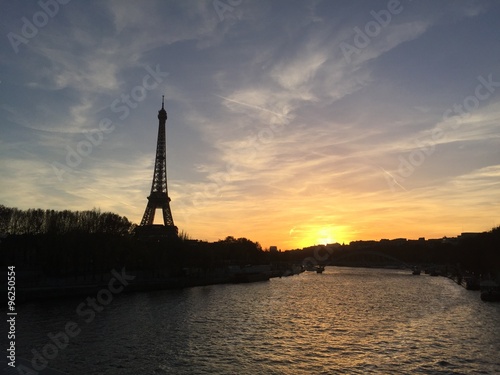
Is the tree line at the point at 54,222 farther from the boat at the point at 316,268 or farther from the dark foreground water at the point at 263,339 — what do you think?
the boat at the point at 316,268

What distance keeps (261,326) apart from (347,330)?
269 inches

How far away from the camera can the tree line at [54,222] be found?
66.9 meters

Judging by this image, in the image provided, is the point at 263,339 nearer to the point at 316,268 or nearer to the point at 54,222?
the point at 54,222

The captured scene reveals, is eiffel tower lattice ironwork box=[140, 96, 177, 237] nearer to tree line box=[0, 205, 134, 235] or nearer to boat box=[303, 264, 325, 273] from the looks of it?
tree line box=[0, 205, 134, 235]

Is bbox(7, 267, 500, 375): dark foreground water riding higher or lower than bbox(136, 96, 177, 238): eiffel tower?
lower

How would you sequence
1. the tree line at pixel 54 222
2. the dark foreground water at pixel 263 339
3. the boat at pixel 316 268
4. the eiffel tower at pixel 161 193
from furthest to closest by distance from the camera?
the boat at pixel 316 268 → the eiffel tower at pixel 161 193 → the tree line at pixel 54 222 → the dark foreground water at pixel 263 339

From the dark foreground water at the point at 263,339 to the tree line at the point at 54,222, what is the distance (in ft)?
70.7

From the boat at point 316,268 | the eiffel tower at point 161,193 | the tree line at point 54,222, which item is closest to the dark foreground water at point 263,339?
the tree line at point 54,222

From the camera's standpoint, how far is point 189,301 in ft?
184

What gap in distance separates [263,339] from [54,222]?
47.0m

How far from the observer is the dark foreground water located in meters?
24.5

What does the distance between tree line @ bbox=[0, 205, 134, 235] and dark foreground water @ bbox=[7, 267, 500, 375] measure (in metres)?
21.5

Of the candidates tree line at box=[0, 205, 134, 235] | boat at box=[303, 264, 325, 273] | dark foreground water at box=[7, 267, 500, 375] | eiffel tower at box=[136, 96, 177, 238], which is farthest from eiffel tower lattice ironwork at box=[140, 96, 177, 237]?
Result: boat at box=[303, 264, 325, 273]

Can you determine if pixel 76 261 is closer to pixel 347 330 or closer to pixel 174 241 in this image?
pixel 174 241
